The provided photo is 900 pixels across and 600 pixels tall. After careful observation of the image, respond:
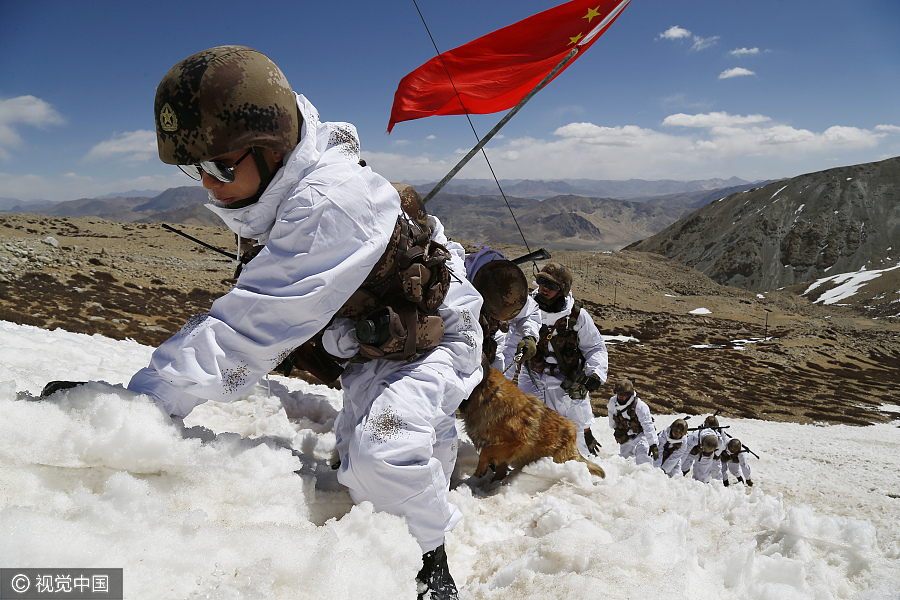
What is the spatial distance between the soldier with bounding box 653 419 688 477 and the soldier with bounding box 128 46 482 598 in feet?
26.8

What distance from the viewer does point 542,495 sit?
11.7 feet

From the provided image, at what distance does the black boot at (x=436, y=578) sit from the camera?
7.20 feet

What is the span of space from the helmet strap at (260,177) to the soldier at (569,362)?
484 cm

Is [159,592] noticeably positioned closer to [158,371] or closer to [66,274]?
[158,371]

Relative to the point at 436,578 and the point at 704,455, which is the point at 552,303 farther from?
the point at 704,455

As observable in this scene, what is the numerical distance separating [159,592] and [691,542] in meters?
2.48

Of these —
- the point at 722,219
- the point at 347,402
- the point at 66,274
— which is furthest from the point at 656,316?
the point at 722,219

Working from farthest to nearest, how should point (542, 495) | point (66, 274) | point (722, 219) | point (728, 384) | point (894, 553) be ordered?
point (722, 219) → point (728, 384) → point (66, 274) → point (542, 495) → point (894, 553)

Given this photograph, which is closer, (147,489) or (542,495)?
(147,489)

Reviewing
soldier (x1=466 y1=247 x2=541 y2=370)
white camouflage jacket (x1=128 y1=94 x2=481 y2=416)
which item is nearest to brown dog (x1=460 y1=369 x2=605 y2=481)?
soldier (x1=466 y1=247 x2=541 y2=370)

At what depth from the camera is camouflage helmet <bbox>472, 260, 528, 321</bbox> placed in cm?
380

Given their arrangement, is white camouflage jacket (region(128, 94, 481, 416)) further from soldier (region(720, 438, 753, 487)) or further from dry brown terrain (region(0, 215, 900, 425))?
soldier (region(720, 438, 753, 487))

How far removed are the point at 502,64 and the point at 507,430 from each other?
216 inches

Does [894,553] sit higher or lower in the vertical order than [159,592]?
lower
